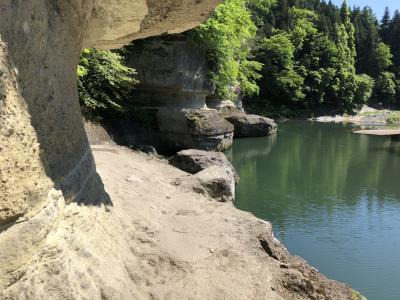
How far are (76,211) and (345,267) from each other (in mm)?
7705

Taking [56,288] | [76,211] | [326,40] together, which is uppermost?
[326,40]

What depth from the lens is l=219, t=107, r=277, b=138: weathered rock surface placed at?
3034 cm

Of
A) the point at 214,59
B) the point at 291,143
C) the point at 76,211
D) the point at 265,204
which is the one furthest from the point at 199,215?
the point at 291,143

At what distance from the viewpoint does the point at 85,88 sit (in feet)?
58.3

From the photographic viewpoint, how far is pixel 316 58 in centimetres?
5381

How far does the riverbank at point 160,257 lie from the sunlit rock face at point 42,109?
0.28 metres

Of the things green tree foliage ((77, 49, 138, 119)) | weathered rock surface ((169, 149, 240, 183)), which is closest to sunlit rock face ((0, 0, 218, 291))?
weathered rock surface ((169, 149, 240, 183))

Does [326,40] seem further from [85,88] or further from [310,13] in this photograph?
[85,88]

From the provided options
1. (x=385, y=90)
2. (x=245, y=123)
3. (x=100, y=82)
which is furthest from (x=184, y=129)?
(x=385, y=90)

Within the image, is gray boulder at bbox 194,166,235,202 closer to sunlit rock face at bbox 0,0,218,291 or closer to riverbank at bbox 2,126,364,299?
riverbank at bbox 2,126,364,299

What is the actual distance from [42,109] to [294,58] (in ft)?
169

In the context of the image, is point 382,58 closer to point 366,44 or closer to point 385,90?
point 366,44

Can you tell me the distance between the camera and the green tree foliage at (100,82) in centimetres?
1731

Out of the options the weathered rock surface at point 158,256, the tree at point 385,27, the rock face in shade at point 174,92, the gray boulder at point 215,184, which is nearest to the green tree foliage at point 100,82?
the rock face in shade at point 174,92
